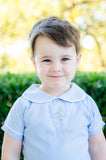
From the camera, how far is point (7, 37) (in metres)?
15.2

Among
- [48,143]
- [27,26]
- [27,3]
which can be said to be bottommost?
[48,143]

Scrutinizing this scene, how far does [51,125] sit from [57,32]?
28.2 inches

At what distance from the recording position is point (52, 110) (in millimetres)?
2021

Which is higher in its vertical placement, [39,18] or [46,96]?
[39,18]

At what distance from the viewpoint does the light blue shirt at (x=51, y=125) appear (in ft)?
6.51

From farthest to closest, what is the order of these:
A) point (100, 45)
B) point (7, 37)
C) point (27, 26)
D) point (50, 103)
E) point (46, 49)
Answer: point (100, 45)
point (7, 37)
point (27, 26)
point (50, 103)
point (46, 49)

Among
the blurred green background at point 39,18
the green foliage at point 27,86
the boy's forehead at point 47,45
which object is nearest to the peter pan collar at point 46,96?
the boy's forehead at point 47,45

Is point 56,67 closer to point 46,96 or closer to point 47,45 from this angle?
point 47,45

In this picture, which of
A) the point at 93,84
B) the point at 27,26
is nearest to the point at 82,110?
the point at 93,84

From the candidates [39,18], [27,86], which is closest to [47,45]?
[27,86]

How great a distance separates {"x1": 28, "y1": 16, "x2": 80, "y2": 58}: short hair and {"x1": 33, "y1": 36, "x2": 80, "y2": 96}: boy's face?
0.03m

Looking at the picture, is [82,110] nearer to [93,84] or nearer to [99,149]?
[99,149]

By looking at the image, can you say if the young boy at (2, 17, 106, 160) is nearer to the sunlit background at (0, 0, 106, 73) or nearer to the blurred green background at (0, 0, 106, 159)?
the blurred green background at (0, 0, 106, 159)

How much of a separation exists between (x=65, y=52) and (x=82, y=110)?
0.50 metres
